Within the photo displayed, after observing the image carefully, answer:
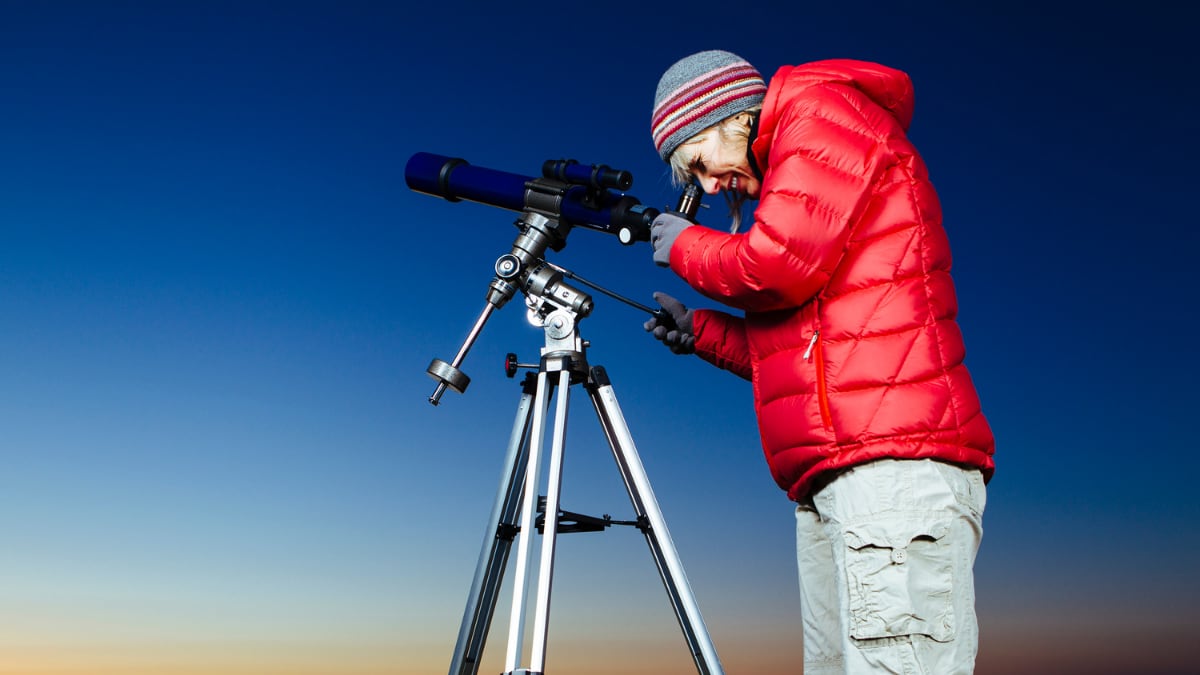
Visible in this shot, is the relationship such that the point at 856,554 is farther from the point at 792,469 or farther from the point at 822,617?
the point at 822,617

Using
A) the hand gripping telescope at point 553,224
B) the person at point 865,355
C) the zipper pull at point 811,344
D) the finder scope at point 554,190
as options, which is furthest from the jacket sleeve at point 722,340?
the zipper pull at point 811,344

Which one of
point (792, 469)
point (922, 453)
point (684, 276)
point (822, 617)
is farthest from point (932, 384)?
point (822, 617)

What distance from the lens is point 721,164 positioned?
7.18 ft

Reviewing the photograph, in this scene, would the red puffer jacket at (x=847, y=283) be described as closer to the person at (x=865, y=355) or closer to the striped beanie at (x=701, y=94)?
the person at (x=865, y=355)

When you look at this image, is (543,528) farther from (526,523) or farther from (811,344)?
(811,344)

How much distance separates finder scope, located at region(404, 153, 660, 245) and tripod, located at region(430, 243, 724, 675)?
0.69ft

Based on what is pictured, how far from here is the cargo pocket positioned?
1.80 metres

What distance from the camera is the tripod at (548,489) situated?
269 centimetres

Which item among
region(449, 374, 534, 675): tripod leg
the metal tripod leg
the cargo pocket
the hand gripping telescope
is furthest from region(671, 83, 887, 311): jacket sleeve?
region(449, 374, 534, 675): tripod leg

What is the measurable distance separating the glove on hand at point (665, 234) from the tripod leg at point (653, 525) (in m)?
0.82

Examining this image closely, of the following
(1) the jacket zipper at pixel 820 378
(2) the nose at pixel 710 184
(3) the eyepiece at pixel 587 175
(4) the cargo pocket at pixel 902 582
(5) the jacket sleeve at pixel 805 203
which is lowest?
(4) the cargo pocket at pixel 902 582

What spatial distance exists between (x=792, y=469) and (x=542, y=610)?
37.2 inches

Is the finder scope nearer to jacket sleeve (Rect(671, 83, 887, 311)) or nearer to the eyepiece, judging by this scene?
the eyepiece

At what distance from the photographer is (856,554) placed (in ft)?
6.10
